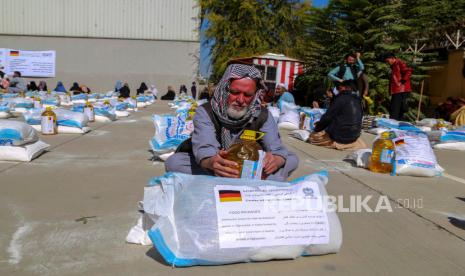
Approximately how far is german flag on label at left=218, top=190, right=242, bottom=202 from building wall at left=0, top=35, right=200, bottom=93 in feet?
75.5

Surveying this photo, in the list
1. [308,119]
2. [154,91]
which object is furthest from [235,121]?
[154,91]

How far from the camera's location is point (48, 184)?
3.50 m

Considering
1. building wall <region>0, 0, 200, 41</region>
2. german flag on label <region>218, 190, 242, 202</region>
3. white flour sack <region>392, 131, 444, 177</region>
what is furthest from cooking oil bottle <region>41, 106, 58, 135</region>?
building wall <region>0, 0, 200, 41</region>

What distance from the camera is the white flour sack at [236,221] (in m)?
1.95

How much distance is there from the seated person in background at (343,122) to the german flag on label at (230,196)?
14.4 ft

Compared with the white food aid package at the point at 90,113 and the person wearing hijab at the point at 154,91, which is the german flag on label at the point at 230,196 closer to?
the white food aid package at the point at 90,113

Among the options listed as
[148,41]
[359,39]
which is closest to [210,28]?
[148,41]

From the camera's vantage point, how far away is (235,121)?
254 centimetres

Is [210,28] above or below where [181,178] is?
above

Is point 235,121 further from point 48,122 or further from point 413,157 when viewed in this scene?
point 48,122

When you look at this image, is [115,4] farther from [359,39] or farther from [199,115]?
[199,115]

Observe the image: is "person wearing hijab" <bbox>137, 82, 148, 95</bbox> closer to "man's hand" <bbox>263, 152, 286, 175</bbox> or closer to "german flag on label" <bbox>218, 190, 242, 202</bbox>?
"man's hand" <bbox>263, 152, 286, 175</bbox>

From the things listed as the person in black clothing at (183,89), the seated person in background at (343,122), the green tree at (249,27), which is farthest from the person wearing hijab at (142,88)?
the seated person in background at (343,122)

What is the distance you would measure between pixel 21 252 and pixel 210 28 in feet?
75.0
